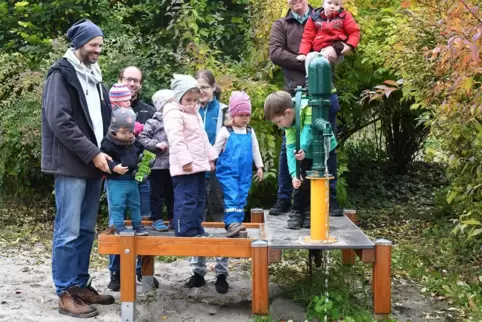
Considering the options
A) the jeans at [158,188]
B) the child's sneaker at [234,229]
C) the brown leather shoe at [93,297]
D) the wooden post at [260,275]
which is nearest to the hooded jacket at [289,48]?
the jeans at [158,188]

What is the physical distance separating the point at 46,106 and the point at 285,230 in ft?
6.26

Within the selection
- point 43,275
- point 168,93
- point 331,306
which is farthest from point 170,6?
point 331,306

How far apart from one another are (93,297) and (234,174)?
1.41 metres

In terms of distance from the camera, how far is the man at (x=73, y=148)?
15.9 feet

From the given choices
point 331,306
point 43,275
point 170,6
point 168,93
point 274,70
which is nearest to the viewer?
point 331,306

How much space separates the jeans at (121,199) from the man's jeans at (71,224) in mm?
112

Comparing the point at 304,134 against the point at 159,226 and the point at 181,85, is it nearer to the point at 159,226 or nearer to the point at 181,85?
the point at 181,85

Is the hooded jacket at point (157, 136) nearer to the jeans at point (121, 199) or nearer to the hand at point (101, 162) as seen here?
the jeans at point (121, 199)

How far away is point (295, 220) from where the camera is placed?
527 centimetres

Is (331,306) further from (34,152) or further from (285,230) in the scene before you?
(34,152)

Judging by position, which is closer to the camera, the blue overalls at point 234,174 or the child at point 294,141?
the child at point 294,141

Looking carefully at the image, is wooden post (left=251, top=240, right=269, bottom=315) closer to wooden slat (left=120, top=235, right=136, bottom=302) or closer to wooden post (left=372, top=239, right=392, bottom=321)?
wooden post (left=372, top=239, right=392, bottom=321)

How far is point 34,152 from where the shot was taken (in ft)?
27.7

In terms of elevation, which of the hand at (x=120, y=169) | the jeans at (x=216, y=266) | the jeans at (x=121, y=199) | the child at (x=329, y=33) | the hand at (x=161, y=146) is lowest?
the jeans at (x=216, y=266)
